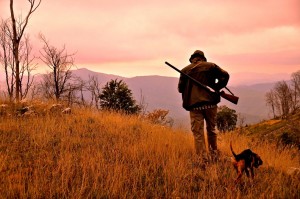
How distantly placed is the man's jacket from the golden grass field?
119cm

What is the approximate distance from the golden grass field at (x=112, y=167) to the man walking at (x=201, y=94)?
61 cm

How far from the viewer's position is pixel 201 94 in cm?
652

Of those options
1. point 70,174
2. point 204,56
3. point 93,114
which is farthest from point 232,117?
point 70,174

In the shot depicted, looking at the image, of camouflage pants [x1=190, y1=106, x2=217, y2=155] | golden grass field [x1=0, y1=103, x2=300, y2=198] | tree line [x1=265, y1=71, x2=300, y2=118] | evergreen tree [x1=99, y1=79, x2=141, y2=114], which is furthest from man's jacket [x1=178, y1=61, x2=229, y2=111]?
tree line [x1=265, y1=71, x2=300, y2=118]

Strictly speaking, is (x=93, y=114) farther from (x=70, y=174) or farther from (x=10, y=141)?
(x=70, y=174)

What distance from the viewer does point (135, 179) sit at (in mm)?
4828

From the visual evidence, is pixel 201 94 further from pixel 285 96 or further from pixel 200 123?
pixel 285 96

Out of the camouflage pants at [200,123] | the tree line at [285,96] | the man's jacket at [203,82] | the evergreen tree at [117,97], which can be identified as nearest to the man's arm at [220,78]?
the man's jacket at [203,82]

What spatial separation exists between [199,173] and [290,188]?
148cm

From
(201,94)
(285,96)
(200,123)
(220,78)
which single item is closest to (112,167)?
(200,123)

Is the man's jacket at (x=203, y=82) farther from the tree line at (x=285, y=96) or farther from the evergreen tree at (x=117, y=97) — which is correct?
the tree line at (x=285, y=96)

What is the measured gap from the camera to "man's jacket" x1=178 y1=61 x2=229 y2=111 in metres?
6.52

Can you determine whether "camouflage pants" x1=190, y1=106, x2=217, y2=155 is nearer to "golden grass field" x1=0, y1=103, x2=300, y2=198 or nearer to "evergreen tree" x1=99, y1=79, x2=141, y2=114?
"golden grass field" x1=0, y1=103, x2=300, y2=198

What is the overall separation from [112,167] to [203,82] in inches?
110
